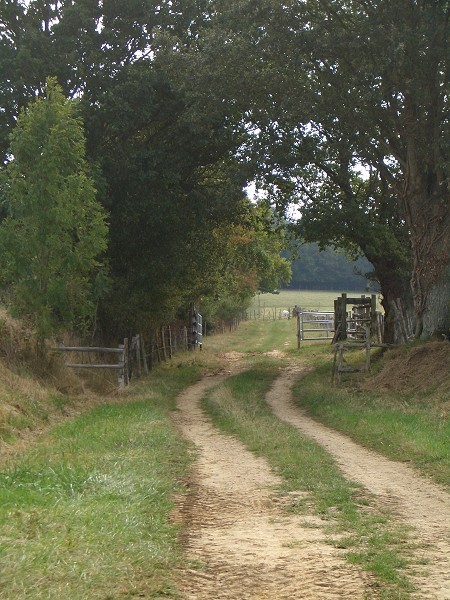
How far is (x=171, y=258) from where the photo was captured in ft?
89.3

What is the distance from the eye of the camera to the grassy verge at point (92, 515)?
Answer: 18.3 ft

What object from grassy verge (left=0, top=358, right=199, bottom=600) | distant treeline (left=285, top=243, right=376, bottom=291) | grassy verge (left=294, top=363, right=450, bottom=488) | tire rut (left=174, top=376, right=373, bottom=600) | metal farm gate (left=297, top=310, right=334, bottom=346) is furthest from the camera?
distant treeline (left=285, top=243, right=376, bottom=291)

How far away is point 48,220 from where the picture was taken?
20031 mm

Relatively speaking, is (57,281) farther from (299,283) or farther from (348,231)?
(299,283)

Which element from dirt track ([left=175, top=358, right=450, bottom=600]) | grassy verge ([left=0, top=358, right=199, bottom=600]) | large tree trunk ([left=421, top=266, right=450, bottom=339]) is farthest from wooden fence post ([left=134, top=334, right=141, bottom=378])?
dirt track ([left=175, top=358, right=450, bottom=600])

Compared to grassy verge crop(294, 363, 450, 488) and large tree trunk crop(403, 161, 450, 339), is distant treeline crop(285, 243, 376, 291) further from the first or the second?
grassy verge crop(294, 363, 450, 488)

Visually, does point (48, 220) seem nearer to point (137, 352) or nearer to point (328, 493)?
point (137, 352)

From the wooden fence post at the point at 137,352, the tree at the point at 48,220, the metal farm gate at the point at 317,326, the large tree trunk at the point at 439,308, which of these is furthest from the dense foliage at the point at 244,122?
the metal farm gate at the point at 317,326

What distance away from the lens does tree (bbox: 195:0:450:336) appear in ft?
66.5

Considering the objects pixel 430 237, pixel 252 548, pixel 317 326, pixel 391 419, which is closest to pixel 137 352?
pixel 430 237

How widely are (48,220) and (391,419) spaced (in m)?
10.1

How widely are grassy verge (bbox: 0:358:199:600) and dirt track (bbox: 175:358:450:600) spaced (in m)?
0.33

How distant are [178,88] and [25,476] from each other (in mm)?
17023

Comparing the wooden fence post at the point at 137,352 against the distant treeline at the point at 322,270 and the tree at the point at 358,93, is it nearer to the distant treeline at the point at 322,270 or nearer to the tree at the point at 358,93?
the tree at the point at 358,93
